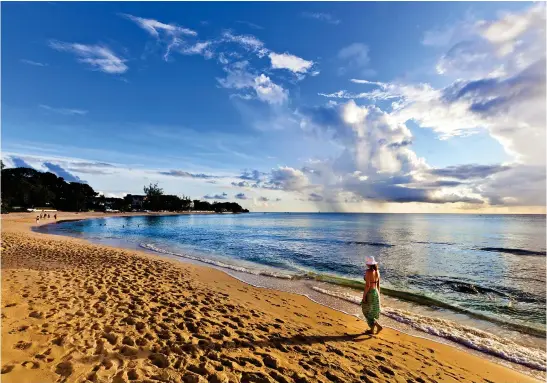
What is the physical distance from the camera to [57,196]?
107 m

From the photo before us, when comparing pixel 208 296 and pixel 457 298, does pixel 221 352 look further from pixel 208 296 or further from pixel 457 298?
pixel 457 298

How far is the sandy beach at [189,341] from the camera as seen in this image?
4555 millimetres

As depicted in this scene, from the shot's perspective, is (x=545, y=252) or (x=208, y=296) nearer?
(x=208, y=296)

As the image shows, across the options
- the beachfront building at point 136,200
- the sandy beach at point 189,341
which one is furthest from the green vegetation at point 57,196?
the sandy beach at point 189,341

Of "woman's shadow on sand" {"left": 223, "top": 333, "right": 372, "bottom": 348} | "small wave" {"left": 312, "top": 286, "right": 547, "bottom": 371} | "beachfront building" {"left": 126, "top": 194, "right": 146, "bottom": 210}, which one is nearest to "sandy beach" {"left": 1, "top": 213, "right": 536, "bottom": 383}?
"woman's shadow on sand" {"left": 223, "top": 333, "right": 372, "bottom": 348}

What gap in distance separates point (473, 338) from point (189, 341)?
819 centimetres

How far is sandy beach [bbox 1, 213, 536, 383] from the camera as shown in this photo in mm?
4555

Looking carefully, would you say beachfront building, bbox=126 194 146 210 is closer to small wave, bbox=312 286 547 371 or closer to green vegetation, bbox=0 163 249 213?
green vegetation, bbox=0 163 249 213

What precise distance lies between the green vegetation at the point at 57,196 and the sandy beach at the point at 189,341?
79.8 metres

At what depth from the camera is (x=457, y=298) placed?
12.7 meters

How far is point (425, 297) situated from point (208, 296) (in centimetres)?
964

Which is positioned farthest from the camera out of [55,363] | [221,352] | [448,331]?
[448,331]

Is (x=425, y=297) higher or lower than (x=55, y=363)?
lower

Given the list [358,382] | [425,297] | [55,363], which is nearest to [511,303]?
[425,297]
